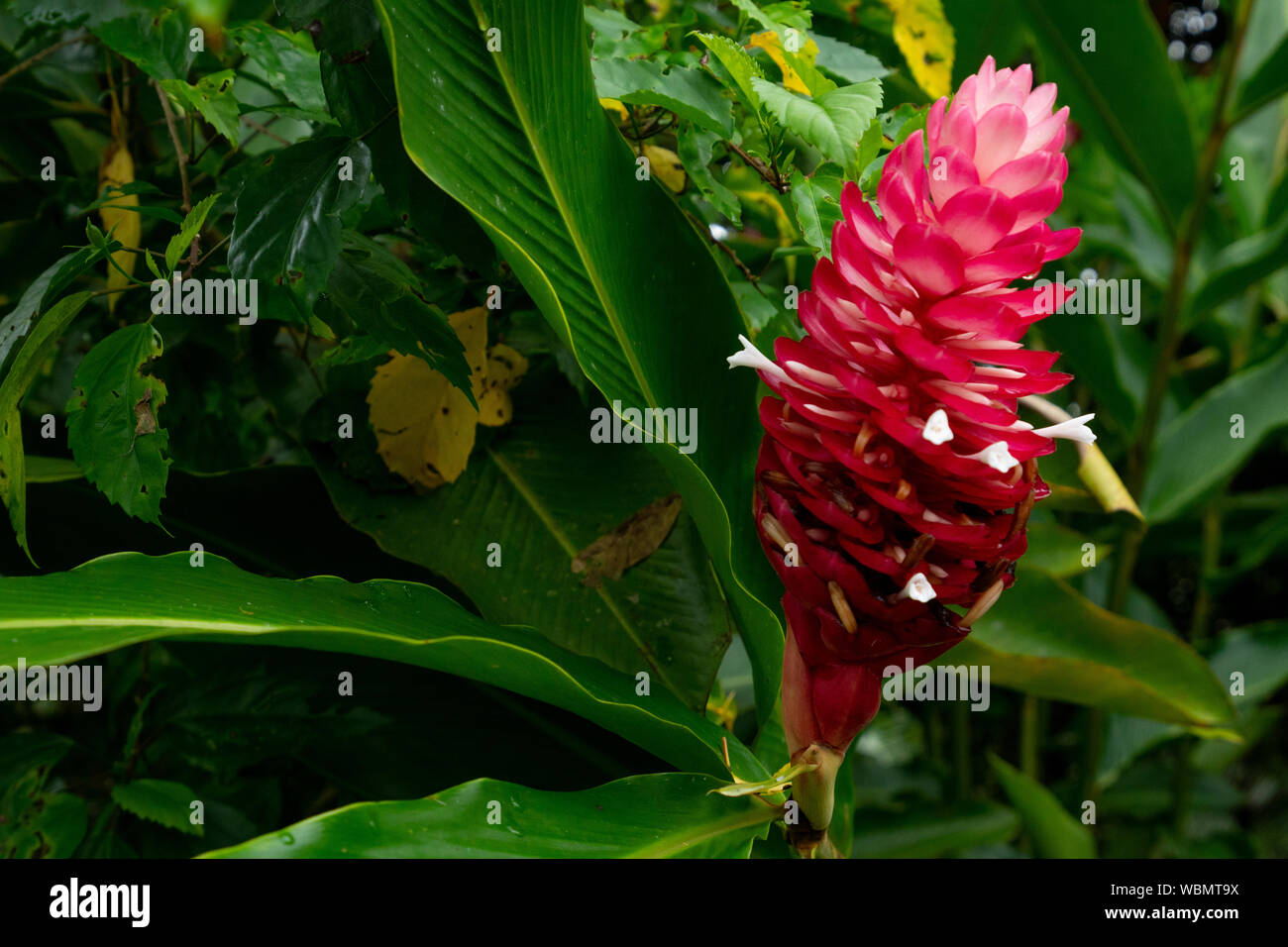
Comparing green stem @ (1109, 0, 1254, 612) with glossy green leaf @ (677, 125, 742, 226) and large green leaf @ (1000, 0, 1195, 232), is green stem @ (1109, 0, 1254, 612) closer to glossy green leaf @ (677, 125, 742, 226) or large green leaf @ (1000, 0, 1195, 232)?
large green leaf @ (1000, 0, 1195, 232)

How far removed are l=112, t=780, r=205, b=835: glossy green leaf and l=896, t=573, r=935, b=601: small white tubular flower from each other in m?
0.52

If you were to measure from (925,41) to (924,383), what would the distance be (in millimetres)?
493

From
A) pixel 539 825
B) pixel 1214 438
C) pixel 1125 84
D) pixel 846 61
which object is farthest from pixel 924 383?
pixel 1214 438

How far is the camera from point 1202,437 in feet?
4.59

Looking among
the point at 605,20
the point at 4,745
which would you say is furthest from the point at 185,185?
the point at 4,745

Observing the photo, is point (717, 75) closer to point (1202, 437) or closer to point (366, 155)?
point (366, 155)

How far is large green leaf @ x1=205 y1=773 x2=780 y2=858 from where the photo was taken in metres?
0.44

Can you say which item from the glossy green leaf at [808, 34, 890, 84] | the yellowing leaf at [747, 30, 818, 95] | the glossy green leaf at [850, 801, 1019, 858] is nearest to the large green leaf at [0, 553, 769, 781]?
the yellowing leaf at [747, 30, 818, 95]

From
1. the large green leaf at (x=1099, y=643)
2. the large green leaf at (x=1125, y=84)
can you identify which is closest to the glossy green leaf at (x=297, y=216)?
the large green leaf at (x=1099, y=643)

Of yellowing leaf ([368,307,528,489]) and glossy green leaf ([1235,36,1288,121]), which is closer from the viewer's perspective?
yellowing leaf ([368,307,528,489])

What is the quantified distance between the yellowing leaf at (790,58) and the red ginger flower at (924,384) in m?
0.13

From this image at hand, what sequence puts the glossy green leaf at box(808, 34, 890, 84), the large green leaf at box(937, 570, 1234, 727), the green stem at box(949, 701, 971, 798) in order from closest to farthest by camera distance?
the glossy green leaf at box(808, 34, 890, 84)
the large green leaf at box(937, 570, 1234, 727)
the green stem at box(949, 701, 971, 798)

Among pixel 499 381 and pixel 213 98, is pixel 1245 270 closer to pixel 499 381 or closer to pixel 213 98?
pixel 499 381

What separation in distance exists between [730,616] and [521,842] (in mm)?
248
